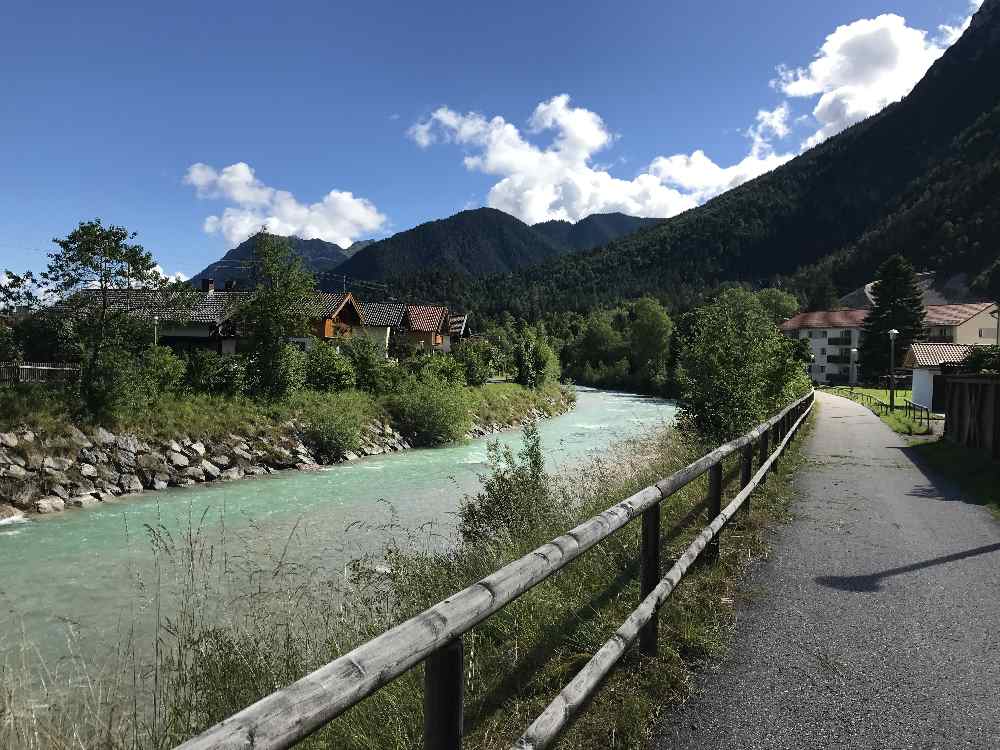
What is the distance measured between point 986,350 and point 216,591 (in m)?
31.2

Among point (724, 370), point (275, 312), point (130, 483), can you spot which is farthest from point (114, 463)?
point (724, 370)

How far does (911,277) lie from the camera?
203 ft

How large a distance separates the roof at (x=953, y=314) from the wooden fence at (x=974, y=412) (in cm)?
6547

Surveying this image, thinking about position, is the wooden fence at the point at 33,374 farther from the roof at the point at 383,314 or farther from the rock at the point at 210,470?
the roof at the point at 383,314

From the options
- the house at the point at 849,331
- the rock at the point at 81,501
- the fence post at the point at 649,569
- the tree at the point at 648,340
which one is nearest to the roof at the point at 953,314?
the house at the point at 849,331

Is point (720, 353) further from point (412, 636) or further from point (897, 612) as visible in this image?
point (412, 636)

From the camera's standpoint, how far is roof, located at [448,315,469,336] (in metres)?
71.1

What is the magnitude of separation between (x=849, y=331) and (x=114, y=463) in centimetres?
9702

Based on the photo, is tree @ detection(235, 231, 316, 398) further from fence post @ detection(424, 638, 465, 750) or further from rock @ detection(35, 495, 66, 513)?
fence post @ detection(424, 638, 465, 750)

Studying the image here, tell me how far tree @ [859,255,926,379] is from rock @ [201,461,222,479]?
63.5m

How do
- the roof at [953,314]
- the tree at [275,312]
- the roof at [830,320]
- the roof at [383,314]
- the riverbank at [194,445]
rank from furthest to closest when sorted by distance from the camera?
the roof at [830,320] < the roof at [953,314] < the roof at [383,314] < the tree at [275,312] < the riverbank at [194,445]

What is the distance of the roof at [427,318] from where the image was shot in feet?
204

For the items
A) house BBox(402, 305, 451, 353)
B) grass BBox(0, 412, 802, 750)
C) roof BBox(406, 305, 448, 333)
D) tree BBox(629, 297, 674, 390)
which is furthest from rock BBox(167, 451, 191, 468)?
tree BBox(629, 297, 674, 390)

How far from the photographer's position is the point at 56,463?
1659 cm
